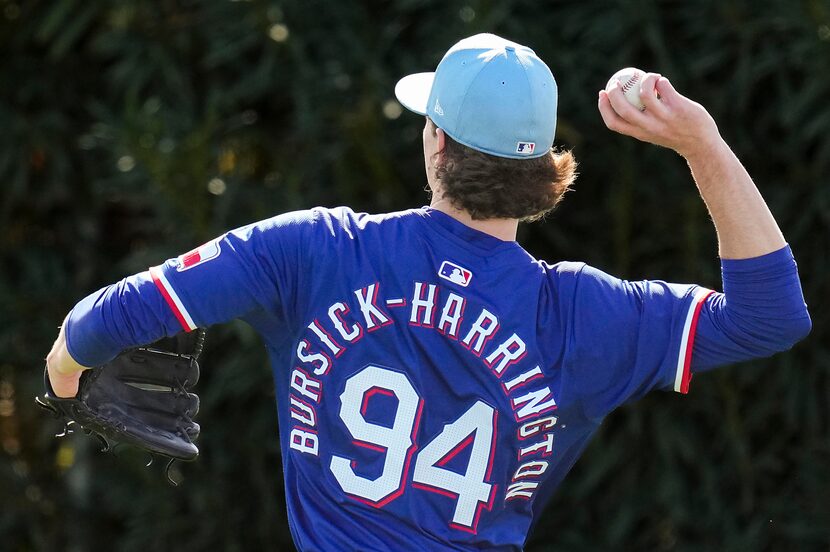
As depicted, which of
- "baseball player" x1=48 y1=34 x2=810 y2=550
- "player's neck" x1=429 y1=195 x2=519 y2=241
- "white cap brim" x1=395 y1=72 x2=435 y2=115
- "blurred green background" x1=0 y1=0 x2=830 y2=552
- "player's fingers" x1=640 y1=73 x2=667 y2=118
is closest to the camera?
"player's fingers" x1=640 y1=73 x2=667 y2=118

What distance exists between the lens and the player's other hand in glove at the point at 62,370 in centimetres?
220

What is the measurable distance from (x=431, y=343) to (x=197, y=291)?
1.37 feet

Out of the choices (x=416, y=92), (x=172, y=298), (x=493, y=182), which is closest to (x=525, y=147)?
(x=493, y=182)

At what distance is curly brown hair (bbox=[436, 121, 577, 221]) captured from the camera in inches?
85.5

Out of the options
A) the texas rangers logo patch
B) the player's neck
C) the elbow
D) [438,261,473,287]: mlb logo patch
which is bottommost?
the elbow

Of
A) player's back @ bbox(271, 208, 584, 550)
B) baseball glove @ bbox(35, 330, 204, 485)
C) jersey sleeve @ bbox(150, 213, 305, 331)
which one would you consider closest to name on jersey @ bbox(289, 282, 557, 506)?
player's back @ bbox(271, 208, 584, 550)

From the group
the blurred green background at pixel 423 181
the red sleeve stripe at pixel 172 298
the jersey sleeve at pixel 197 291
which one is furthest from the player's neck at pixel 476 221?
the blurred green background at pixel 423 181

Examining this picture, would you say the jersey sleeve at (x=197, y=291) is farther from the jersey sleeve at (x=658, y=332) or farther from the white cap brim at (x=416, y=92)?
the jersey sleeve at (x=658, y=332)

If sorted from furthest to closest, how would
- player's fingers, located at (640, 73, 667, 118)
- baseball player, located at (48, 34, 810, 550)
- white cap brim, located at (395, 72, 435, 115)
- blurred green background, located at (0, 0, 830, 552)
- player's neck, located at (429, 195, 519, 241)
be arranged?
blurred green background, located at (0, 0, 830, 552) < white cap brim, located at (395, 72, 435, 115) < player's neck, located at (429, 195, 519, 241) < baseball player, located at (48, 34, 810, 550) < player's fingers, located at (640, 73, 667, 118)

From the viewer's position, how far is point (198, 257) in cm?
211

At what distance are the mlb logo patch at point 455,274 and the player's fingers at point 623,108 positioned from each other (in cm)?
39

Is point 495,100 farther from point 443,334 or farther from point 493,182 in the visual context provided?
point 443,334

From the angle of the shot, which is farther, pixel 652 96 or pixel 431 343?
pixel 431 343

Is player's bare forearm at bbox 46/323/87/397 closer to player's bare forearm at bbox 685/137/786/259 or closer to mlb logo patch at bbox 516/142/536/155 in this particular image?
mlb logo patch at bbox 516/142/536/155
